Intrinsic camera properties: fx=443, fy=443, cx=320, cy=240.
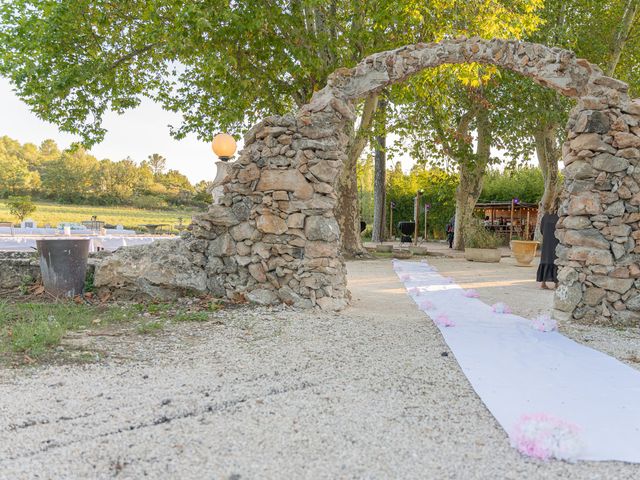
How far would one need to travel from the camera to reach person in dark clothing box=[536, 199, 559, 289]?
6.82 m

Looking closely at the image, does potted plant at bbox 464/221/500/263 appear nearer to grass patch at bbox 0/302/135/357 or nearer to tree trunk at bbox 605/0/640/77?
tree trunk at bbox 605/0/640/77

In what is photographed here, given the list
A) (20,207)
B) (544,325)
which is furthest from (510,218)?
(20,207)

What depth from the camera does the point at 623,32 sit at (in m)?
11.7

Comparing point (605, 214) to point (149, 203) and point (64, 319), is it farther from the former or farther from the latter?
point (149, 203)

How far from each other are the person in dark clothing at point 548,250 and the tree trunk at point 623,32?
300 inches

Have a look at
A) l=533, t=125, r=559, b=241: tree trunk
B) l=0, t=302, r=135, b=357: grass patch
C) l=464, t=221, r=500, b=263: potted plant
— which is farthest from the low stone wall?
l=533, t=125, r=559, b=241: tree trunk

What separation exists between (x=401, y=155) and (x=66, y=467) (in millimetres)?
12889

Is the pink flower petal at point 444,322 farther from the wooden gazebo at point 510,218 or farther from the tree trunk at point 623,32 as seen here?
the wooden gazebo at point 510,218

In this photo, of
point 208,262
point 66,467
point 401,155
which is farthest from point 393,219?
point 66,467

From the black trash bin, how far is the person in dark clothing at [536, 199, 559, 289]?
250 inches

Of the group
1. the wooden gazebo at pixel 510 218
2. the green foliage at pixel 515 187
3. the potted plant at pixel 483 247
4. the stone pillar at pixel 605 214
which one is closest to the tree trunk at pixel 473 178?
the potted plant at pixel 483 247

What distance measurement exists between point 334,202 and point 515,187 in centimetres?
1736

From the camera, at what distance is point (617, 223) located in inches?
165

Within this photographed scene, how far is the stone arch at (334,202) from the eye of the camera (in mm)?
4215
